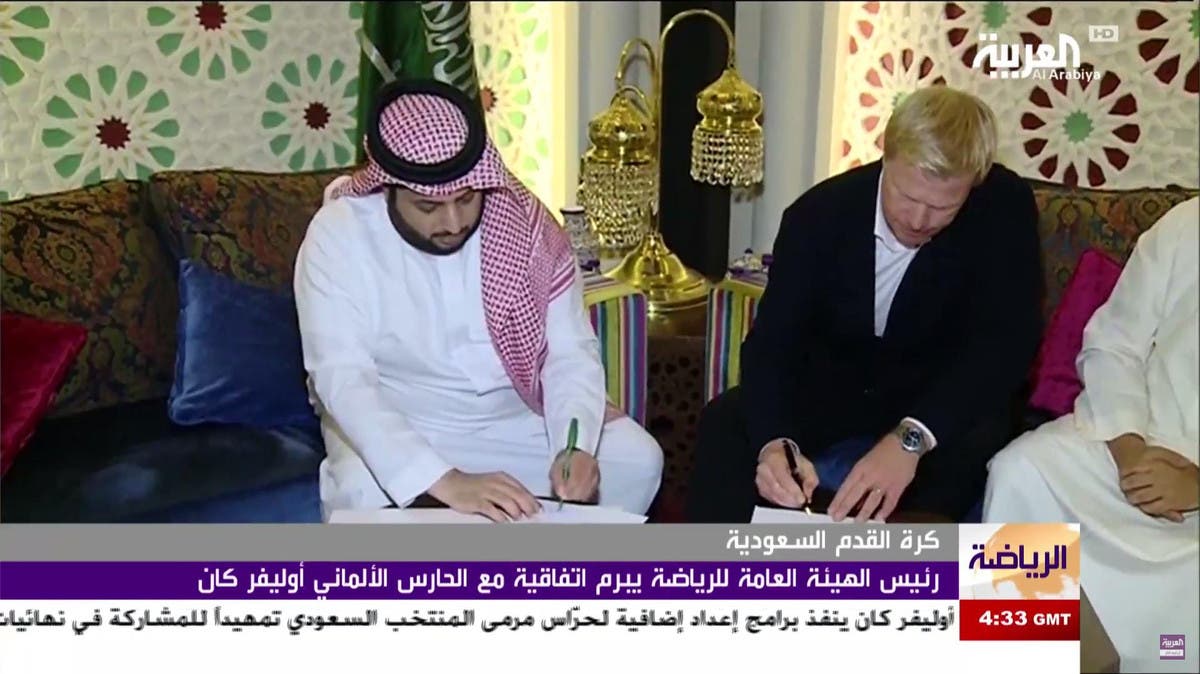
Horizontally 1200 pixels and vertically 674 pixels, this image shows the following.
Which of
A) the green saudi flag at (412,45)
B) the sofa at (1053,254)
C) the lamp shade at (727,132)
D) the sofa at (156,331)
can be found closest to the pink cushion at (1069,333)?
the sofa at (1053,254)

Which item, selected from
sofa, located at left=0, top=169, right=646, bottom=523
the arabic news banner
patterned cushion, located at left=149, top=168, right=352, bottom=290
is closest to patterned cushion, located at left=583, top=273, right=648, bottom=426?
sofa, located at left=0, top=169, right=646, bottom=523

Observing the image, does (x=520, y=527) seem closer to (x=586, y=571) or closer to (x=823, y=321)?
(x=586, y=571)

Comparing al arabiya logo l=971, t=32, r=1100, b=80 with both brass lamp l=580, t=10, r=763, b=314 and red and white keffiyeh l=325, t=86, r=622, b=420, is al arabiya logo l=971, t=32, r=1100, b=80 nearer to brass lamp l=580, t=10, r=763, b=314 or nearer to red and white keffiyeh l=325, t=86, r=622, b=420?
brass lamp l=580, t=10, r=763, b=314

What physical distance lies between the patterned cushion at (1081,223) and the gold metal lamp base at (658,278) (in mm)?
611

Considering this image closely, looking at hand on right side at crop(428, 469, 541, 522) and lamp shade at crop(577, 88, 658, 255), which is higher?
lamp shade at crop(577, 88, 658, 255)

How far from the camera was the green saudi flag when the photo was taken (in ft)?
7.63

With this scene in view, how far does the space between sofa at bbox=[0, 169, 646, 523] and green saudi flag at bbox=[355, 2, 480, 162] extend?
0.23m

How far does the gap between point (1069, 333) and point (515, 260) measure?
2.56 feet

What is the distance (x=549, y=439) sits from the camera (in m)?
1.90

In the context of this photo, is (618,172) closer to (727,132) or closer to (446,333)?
(727,132)

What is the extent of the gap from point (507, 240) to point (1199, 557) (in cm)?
97

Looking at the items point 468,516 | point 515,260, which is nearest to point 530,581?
point 468,516

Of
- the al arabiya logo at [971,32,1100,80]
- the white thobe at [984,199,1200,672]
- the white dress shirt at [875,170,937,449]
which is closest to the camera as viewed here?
the white thobe at [984,199,1200,672]

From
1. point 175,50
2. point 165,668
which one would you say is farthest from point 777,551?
point 175,50
